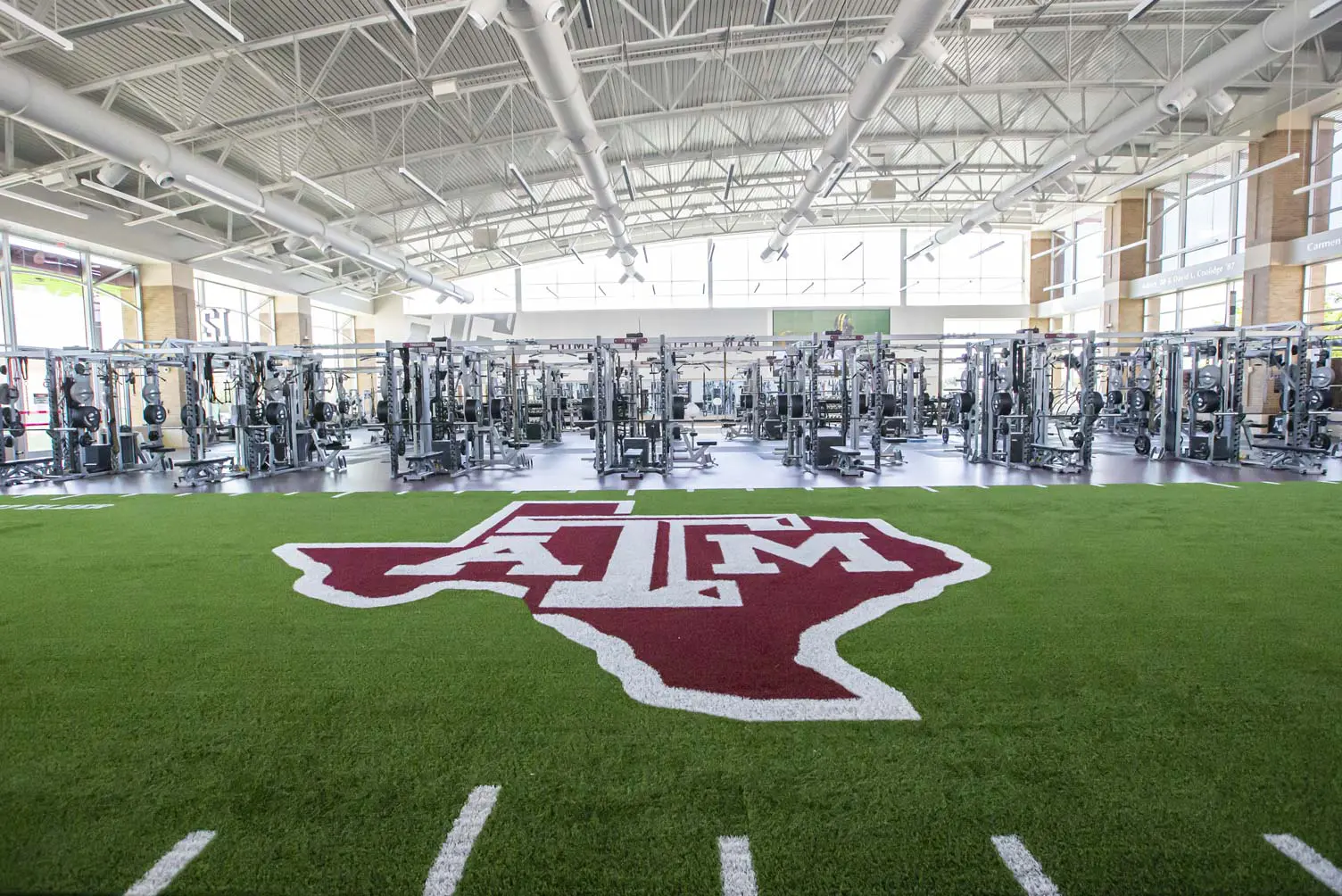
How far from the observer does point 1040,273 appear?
22562 mm

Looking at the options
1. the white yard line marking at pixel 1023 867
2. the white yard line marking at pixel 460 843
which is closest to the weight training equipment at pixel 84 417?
the white yard line marking at pixel 460 843

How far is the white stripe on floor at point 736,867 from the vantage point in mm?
1379

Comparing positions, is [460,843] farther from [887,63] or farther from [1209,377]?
[1209,377]

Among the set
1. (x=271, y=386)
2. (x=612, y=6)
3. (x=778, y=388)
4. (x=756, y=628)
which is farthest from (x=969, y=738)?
(x=778, y=388)

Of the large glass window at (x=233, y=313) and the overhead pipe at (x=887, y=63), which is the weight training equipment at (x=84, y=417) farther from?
the overhead pipe at (x=887, y=63)

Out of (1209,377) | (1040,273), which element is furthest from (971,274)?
(1209,377)

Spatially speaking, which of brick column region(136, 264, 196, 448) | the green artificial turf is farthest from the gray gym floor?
brick column region(136, 264, 196, 448)

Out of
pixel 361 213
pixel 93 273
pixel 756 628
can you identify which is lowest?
pixel 756 628

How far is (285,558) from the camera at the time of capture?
4293 millimetres

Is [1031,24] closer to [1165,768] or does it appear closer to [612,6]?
[612,6]

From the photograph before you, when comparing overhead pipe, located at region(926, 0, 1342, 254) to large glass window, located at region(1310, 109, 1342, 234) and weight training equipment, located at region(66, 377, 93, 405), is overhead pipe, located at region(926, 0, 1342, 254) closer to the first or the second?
large glass window, located at region(1310, 109, 1342, 234)

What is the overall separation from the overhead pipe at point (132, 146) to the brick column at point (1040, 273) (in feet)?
71.9

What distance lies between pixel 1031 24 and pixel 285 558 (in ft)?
41.5

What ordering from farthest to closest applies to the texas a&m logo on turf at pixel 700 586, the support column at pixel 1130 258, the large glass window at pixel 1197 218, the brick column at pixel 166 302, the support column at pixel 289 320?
the support column at pixel 289 320, the support column at pixel 1130 258, the large glass window at pixel 1197 218, the brick column at pixel 166 302, the texas a&m logo on turf at pixel 700 586
